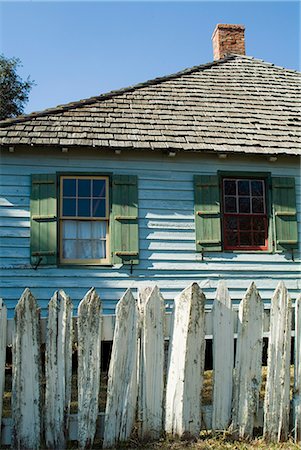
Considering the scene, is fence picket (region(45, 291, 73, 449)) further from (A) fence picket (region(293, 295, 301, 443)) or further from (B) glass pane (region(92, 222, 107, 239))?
(B) glass pane (region(92, 222, 107, 239))

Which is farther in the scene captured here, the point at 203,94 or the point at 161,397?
the point at 203,94

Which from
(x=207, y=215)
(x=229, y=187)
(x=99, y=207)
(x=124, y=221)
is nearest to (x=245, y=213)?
(x=229, y=187)

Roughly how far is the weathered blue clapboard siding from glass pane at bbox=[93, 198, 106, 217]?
2.03 ft

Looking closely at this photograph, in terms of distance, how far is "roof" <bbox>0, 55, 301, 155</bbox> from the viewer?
9758 mm

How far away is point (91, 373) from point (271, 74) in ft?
37.8

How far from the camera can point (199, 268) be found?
972cm

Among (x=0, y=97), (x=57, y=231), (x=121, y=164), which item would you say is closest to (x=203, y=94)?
(x=121, y=164)

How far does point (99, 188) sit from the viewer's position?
9.83 m

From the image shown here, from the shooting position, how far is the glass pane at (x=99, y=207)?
9688 mm

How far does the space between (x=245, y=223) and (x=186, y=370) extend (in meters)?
6.40

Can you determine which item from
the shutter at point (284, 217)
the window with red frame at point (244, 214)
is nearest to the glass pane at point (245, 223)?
the window with red frame at point (244, 214)

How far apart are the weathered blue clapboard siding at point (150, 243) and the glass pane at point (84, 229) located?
654 millimetres

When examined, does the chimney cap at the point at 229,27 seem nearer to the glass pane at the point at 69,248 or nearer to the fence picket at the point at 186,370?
the glass pane at the point at 69,248

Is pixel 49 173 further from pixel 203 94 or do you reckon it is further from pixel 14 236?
pixel 203 94
